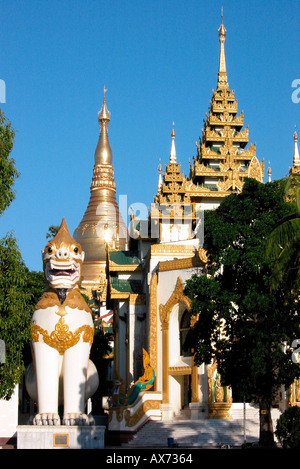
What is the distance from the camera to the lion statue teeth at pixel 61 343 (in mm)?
20469

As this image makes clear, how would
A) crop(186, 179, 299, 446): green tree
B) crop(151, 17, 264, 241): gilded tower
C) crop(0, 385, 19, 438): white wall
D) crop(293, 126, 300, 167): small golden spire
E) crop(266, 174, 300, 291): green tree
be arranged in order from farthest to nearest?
crop(293, 126, 300, 167): small golden spire
crop(151, 17, 264, 241): gilded tower
crop(0, 385, 19, 438): white wall
crop(186, 179, 299, 446): green tree
crop(266, 174, 300, 291): green tree

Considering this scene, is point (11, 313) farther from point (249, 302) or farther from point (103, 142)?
point (103, 142)

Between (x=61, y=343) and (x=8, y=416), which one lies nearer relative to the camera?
(x=61, y=343)

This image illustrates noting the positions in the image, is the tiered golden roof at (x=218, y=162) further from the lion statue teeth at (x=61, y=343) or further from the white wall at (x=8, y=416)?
the lion statue teeth at (x=61, y=343)

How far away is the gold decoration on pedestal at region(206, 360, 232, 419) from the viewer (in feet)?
89.7

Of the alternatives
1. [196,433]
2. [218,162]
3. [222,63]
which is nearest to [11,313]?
[196,433]

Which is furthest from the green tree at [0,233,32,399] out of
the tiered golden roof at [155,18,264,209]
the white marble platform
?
the tiered golden roof at [155,18,264,209]

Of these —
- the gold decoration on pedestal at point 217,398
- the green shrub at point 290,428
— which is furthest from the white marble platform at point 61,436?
the gold decoration on pedestal at point 217,398

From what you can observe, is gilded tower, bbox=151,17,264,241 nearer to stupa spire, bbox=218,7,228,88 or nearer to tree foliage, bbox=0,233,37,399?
stupa spire, bbox=218,7,228,88

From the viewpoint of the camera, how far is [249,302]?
18.2 m

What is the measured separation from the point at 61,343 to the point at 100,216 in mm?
54782

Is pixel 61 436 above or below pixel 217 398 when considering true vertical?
below

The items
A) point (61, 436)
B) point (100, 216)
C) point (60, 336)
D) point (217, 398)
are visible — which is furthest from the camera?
point (100, 216)

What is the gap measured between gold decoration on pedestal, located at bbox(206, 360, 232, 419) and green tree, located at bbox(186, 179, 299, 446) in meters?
8.21
